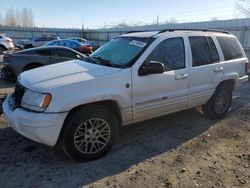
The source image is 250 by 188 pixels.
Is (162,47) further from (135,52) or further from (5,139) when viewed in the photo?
(5,139)

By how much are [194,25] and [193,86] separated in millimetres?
16391

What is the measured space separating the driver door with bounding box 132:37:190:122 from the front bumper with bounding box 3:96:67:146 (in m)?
1.22

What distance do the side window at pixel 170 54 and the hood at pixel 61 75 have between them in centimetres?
78

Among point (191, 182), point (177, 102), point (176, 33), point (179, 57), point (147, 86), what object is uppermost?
point (176, 33)

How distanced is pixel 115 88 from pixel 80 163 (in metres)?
1.19

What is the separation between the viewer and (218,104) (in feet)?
17.4

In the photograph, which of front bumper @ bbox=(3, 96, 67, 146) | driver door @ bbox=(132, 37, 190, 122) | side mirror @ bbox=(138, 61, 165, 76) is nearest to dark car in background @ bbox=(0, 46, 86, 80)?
driver door @ bbox=(132, 37, 190, 122)

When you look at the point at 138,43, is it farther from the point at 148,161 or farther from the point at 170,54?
the point at 148,161

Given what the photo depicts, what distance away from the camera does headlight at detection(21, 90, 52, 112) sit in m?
3.15

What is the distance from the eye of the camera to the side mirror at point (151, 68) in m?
3.79

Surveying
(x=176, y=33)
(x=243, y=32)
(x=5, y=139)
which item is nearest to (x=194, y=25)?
(x=243, y=32)

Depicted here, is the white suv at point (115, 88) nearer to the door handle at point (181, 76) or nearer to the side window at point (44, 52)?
the door handle at point (181, 76)

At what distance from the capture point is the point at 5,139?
427cm

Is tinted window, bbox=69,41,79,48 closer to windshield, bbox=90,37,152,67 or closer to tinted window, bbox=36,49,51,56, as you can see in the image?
tinted window, bbox=36,49,51,56
